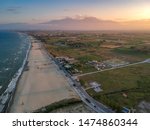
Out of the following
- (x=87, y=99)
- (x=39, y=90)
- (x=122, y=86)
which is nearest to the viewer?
(x=87, y=99)

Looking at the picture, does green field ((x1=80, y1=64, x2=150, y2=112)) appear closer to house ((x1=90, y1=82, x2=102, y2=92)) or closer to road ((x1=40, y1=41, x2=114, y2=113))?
house ((x1=90, y1=82, x2=102, y2=92))

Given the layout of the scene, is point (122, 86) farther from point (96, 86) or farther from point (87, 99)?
point (87, 99)

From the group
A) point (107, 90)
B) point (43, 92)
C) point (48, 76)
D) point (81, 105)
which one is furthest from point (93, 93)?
point (48, 76)

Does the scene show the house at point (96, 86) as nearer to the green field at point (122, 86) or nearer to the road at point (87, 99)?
the green field at point (122, 86)

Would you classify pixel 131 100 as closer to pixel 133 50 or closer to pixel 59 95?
pixel 59 95

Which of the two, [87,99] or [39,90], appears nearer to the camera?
[87,99]

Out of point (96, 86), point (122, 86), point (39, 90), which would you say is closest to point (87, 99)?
point (96, 86)
